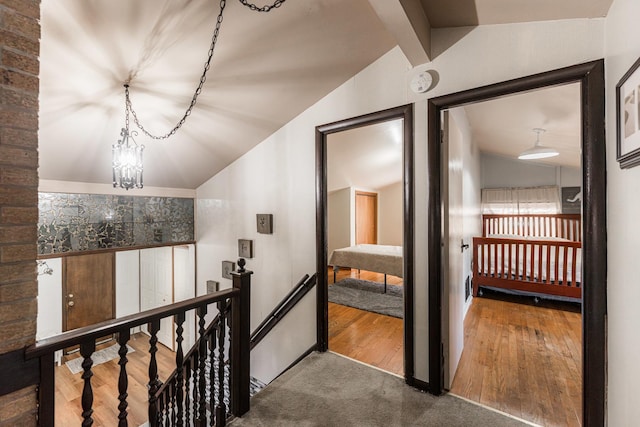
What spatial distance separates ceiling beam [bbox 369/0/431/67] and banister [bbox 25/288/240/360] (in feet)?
5.71

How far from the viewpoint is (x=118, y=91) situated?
2164mm

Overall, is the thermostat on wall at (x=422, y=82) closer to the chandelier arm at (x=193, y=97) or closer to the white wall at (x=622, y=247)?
the white wall at (x=622, y=247)

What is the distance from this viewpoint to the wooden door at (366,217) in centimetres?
699

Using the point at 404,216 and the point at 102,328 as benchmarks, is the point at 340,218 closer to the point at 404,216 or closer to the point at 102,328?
the point at 404,216

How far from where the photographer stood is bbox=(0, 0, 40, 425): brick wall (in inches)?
36.4

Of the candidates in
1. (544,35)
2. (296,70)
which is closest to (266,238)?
(296,70)

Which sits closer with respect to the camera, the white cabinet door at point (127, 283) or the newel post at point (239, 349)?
the newel post at point (239, 349)

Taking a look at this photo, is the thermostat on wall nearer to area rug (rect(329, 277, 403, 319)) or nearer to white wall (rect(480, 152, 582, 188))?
area rug (rect(329, 277, 403, 319))

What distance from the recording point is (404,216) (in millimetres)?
2115

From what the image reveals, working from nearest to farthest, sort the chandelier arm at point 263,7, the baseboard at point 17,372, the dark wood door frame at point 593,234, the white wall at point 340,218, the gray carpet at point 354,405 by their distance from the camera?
the baseboard at point 17,372 < the dark wood door frame at point 593,234 < the chandelier arm at point 263,7 < the gray carpet at point 354,405 < the white wall at point 340,218

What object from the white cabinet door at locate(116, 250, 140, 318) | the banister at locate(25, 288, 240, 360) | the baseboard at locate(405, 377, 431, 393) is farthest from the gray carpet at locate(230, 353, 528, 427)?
the white cabinet door at locate(116, 250, 140, 318)

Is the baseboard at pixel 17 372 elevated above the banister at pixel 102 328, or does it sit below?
below

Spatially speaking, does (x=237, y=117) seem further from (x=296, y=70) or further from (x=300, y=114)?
(x=296, y=70)

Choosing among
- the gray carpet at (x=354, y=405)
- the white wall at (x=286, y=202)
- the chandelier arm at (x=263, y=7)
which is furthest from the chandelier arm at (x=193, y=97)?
the gray carpet at (x=354, y=405)
